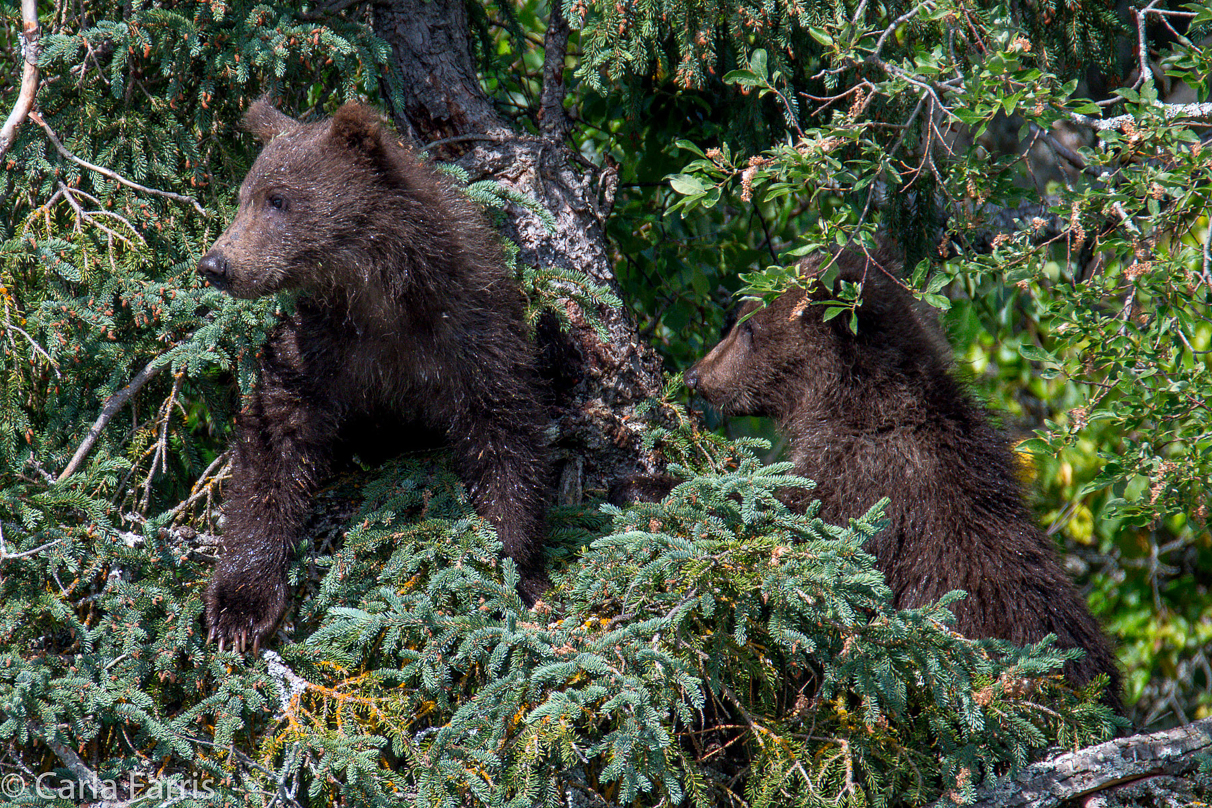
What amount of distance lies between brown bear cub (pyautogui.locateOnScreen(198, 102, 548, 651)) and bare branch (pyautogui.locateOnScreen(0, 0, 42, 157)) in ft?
2.35

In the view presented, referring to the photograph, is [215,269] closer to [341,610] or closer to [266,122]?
[266,122]

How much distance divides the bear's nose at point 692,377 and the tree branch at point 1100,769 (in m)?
2.14

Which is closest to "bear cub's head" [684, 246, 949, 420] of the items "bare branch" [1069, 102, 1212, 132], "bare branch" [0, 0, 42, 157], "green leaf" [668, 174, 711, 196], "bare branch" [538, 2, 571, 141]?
"green leaf" [668, 174, 711, 196]

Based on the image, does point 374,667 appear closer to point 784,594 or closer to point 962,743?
point 784,594

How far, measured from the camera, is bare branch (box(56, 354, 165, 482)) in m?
3.41

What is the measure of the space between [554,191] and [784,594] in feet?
7.42

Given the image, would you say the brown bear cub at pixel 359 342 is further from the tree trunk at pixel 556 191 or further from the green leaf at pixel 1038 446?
the green leaf at pixel 1038 446

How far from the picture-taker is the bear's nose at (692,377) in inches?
176

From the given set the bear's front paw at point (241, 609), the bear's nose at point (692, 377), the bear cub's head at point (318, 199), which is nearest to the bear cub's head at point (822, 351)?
the bear's nose at point (692, 377)

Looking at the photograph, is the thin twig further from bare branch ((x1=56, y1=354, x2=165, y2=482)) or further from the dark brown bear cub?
the dark brown bear cub

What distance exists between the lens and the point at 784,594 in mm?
2656

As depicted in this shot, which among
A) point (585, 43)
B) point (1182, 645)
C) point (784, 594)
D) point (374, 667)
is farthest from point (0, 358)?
point (1182, 645)

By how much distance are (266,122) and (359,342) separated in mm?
863

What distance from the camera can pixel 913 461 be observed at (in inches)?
147
